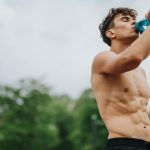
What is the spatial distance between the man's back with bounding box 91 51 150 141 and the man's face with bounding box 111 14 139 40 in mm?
366

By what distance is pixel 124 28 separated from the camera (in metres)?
5.50

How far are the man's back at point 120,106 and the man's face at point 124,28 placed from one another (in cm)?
37

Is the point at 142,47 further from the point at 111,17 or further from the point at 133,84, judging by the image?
the point at 111,17

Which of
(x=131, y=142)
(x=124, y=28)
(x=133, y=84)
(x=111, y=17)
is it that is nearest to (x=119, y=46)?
(x=124, y=28)

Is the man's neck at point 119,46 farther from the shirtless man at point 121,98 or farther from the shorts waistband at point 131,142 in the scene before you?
the shorts waistband at point 131,142

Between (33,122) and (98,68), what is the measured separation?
49.7m

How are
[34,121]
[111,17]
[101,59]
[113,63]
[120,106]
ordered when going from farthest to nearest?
[34,121] → [111,17] → [120,106] → [101,59] → [113,63]

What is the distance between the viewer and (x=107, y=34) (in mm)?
5777

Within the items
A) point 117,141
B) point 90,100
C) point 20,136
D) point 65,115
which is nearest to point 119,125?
point 117,141

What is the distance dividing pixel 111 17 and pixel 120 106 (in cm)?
108

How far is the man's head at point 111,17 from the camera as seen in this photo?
5.77m

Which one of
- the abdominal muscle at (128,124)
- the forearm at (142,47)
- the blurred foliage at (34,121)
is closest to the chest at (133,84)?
the abdominal muscle at (128,124)

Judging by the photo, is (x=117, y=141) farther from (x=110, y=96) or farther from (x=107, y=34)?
(x=107, y=34)

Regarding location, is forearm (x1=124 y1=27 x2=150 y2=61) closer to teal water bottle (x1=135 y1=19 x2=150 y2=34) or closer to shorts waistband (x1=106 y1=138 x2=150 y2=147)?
teal water bottle (x1=135 y1=19 x2=150 y2=34)
